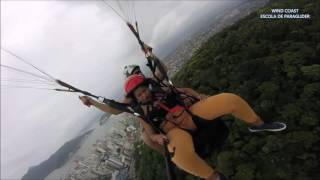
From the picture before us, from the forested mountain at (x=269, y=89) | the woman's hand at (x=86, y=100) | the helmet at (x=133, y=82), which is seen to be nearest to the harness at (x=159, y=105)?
the helmet at (x=133, y=82)

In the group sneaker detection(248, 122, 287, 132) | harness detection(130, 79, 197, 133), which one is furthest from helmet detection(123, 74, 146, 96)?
sneaker detection(248, 122, 287, 132)

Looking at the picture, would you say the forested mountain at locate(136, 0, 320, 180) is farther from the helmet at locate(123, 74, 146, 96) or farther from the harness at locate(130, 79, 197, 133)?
the helmet at locate(123, 74, 146, 96)

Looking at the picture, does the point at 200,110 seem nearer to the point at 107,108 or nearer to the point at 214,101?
the point at 214,101

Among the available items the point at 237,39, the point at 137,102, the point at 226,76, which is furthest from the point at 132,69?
the point at 237,39

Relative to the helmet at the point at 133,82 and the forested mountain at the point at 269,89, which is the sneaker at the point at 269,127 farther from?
the helmet at the point at 133,82

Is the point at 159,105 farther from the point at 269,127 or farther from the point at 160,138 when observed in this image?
the point at 269,127

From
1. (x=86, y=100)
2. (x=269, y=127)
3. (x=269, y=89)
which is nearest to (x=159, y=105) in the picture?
(x=86, y=100)

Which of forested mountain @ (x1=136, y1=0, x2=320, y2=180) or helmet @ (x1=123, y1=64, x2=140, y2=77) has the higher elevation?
helmet @ (x1=123, y1=64, x2=140, y2=77)
